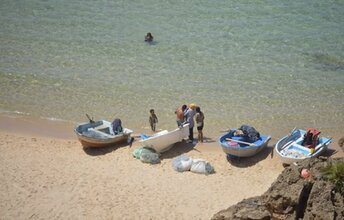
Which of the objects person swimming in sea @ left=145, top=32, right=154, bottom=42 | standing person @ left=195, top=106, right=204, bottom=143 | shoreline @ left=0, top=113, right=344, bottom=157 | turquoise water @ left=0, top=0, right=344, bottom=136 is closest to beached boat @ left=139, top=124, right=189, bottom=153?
standing person @ left=195, top=106, right=204, bottom=143

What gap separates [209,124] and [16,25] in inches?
652

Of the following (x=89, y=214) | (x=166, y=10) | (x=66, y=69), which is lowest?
(x=89, y=214)

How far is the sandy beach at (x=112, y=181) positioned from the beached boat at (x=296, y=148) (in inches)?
21.8

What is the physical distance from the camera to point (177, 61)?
91.7 feet

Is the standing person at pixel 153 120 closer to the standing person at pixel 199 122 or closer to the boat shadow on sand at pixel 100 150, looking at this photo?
the boat shadow on sand at pixel 100 150

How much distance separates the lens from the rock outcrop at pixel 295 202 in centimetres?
1105

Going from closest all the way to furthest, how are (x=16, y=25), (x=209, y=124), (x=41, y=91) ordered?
(x=209, y=124) → (x=41, y=91) → (x=16, y=25)

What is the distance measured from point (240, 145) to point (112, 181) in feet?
16.3

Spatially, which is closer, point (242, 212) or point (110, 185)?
point (242, 212)

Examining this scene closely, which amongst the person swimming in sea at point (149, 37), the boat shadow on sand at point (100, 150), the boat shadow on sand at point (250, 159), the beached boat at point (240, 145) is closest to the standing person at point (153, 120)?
the boat shadow on sand at point (100, 150)

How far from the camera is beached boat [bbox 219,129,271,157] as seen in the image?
733 inches

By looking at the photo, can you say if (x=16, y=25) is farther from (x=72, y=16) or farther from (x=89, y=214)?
(x=89, y=214)

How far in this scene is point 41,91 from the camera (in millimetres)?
24875

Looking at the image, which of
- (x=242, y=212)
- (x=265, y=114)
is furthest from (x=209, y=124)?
(x=242, y=212)
